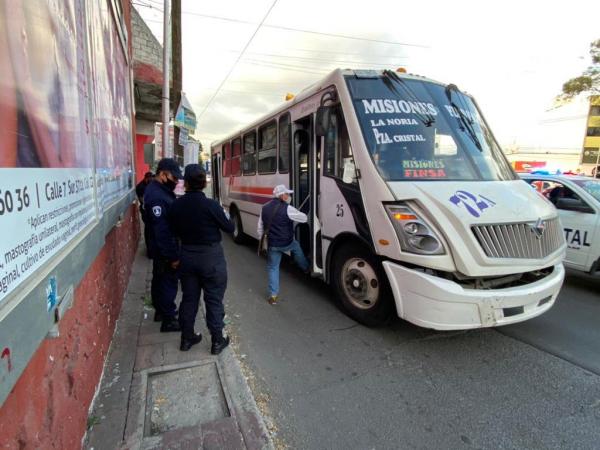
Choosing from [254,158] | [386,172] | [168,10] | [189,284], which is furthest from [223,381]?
[168,10]

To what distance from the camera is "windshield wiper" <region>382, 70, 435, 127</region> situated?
4.00 meters

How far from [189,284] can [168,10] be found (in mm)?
8359

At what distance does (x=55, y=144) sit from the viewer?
1779mm

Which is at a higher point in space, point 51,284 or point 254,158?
point 254,158

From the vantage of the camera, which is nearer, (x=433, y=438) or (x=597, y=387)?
(x=433, y=438)

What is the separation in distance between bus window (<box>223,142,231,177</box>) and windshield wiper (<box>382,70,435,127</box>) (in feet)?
20.2

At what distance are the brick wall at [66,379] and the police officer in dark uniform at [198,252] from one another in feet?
2.30

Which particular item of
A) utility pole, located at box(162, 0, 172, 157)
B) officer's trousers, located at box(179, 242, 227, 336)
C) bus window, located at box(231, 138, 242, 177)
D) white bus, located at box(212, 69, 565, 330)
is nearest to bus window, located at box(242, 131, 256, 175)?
bus window, located at box(231, 138, 242, 177)

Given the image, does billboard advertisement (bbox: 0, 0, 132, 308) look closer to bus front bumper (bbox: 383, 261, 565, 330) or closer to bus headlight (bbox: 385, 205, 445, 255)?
bus headlight (bbox: 385, 205, 445, 255)

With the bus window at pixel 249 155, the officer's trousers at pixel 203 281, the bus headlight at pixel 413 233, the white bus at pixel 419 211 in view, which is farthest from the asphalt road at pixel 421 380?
the bus window at pixel 249 155

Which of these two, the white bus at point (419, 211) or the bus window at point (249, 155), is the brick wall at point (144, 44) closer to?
the bus window at point (249, 155)

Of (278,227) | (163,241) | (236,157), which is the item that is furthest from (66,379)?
(236,157)

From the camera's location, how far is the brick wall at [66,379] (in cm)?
135

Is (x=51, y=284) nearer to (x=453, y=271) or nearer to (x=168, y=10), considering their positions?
(x=453, y=271)
